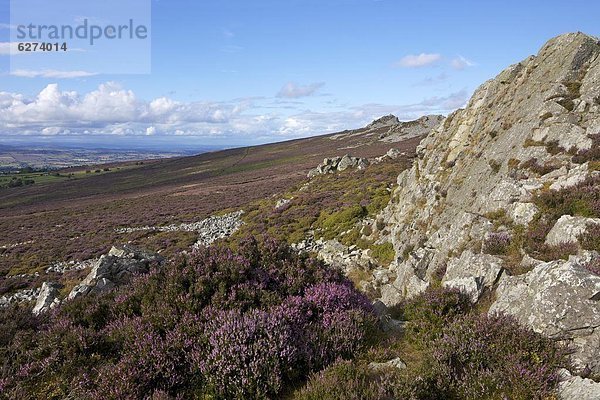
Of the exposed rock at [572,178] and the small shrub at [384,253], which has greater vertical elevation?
the exposed rock at [572,178]

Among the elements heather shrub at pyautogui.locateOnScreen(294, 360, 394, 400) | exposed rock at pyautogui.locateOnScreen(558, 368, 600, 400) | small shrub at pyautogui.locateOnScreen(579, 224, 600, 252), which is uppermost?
small shrub at pyautogui.locateOnScreen(579, 224, 600, 252)

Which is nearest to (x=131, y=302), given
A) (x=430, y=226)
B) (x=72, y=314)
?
(x=72, y=314)

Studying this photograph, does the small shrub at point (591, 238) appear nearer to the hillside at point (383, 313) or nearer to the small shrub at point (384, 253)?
the hillside at point (383, 313)

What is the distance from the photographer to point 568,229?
28.7 ft

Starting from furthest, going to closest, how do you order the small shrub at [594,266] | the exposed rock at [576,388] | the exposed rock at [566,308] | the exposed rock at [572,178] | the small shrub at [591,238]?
the exposed rock at [572,178] < the small shrub at [591,238] < the small shrub at [594,266] < the exposed rock at [566,308] < the exposed rock at [576,388]

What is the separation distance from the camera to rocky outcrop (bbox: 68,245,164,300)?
11.2 m

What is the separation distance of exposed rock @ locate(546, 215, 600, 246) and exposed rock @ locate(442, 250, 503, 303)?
63.9 inches

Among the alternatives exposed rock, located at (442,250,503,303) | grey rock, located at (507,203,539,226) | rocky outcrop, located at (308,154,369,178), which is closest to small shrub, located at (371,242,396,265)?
grey rock, located at (507,203,539,226)

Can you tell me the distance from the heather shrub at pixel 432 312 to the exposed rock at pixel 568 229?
11.5ft

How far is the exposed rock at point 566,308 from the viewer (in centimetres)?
522

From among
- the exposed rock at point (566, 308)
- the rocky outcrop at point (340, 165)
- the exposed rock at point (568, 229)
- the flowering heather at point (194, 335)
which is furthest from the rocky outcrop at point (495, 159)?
the rocky outcrop at point (340, 165)

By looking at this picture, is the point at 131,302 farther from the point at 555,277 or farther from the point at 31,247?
the point at 31,247

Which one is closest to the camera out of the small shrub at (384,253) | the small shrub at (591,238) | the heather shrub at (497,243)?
the small shrub at (591,238)

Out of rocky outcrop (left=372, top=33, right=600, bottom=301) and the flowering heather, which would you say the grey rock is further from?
the flowering heather
